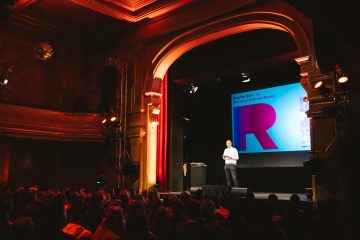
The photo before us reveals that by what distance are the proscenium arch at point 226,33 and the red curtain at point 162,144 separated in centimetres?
44

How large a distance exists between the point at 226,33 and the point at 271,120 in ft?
12.4

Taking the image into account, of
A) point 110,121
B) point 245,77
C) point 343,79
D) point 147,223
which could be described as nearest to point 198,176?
point 110,121

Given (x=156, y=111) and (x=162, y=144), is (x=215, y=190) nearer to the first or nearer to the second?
(x=162, y=144)

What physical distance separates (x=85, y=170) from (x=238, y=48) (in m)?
6.36

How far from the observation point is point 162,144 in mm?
11422

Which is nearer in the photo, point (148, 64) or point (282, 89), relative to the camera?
point (148, 64)

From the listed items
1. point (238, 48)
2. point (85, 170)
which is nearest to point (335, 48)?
point (238, 48)

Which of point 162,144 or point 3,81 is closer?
point 3,81

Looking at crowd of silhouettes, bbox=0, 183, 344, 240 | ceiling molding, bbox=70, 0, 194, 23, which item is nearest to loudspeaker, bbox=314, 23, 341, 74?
crowd of silhouettes, bbox=0, 183, 344, 240

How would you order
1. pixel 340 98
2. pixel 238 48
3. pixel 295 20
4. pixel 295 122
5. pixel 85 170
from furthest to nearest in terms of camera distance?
pixel 85 170, pixel 295 122, pixel 238 48, pixel 295 20, pixel 340 98

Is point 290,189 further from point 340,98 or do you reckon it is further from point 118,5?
point 118,5

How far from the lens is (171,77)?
12.2 metres

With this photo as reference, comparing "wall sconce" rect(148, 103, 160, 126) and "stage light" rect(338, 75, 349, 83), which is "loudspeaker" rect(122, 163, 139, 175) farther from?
"stage light" rect(338, 75, 349, 83)

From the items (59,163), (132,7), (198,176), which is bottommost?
(198,176)
